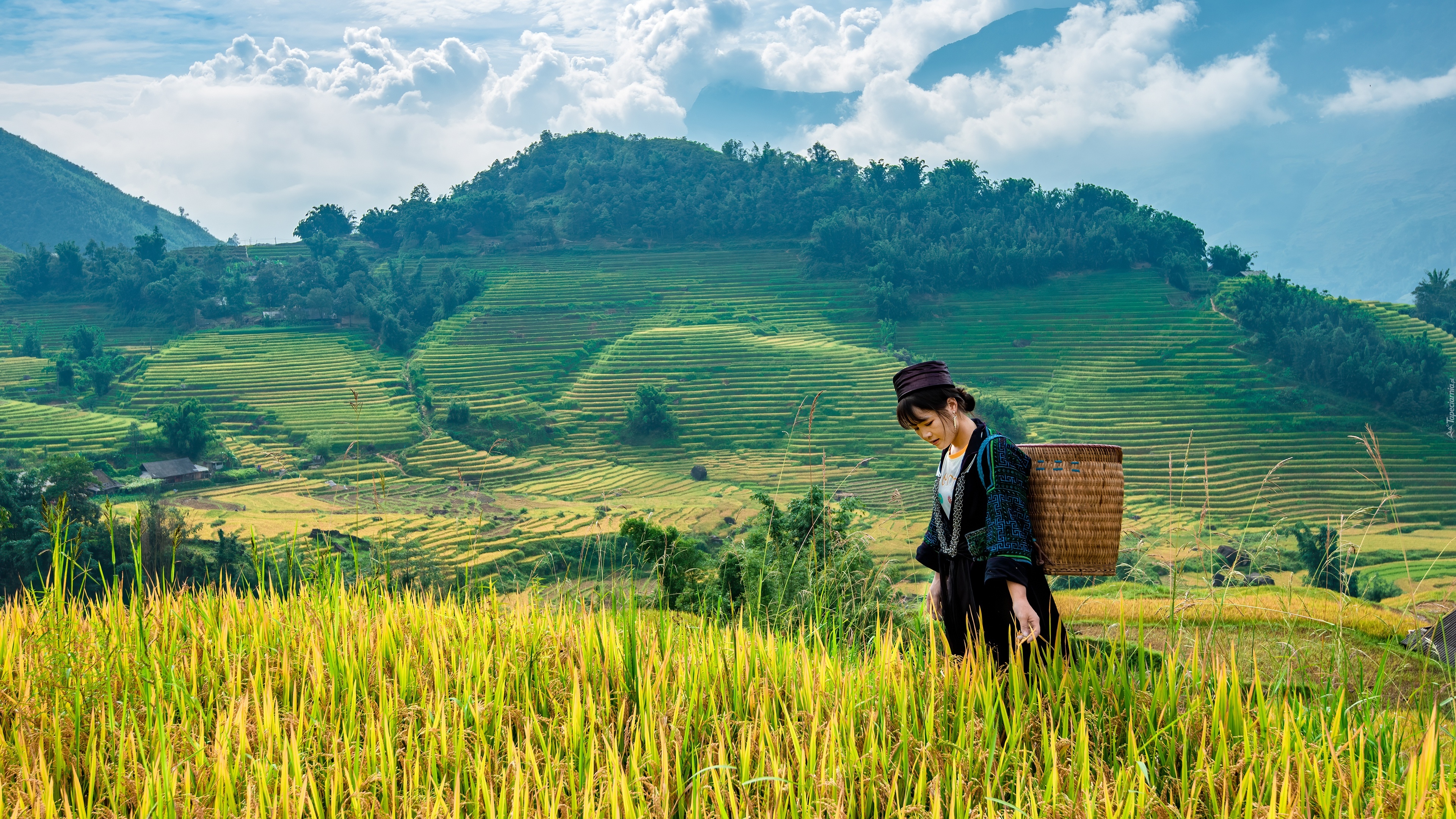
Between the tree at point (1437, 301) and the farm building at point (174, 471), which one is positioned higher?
the tree at point (1437, 301)

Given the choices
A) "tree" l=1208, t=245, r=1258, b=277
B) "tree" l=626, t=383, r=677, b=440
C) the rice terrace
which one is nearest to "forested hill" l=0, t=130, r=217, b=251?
the rice terrace

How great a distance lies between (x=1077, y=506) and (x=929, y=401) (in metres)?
0.46

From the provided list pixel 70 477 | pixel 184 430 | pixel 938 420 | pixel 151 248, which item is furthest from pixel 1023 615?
pixel 151 248

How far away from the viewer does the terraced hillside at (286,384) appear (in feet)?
142

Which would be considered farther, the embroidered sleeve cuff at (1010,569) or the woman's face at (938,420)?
the woman's face at (938,420)

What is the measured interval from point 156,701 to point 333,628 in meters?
0.53

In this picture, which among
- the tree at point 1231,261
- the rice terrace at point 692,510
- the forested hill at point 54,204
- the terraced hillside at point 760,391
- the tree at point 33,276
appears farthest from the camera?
the forested hill at point 54,204

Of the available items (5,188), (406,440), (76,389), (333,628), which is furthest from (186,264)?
(333,628)

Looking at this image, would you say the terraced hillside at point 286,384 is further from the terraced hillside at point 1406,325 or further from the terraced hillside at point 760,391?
the terraced hillside at point 1406,325

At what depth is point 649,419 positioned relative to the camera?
1804 inches

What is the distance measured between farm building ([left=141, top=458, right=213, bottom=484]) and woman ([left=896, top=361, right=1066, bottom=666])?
41857 millimetres

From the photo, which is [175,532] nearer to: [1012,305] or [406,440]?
[406,440]

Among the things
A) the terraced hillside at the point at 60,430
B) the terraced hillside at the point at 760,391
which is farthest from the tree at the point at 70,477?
the terraced hillside at the point at 60,430

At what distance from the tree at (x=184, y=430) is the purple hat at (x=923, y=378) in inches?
1737
